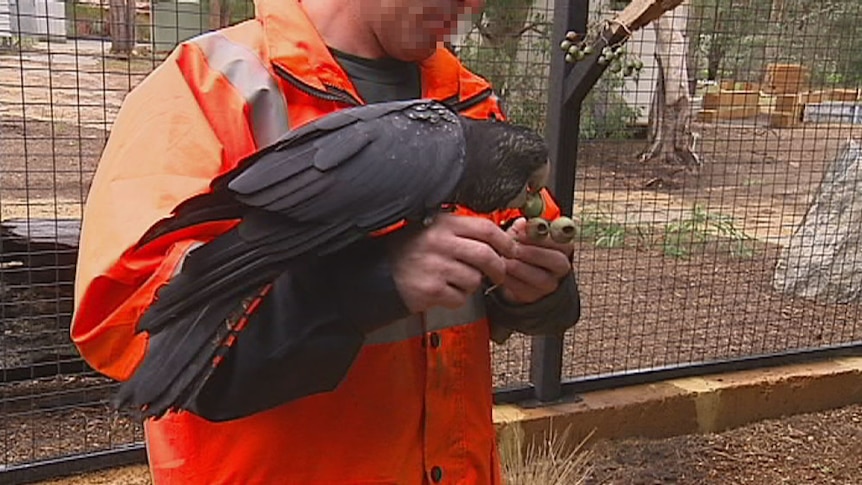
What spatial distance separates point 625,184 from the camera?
24.7ft

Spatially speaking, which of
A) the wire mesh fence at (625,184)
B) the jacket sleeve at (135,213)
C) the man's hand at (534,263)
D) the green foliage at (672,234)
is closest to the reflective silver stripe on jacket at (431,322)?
Result: the man's hand at (534,263)

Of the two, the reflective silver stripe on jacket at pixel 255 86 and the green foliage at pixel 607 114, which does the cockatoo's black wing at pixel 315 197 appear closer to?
the reflective silver stripe on jacket at pixel 255 86

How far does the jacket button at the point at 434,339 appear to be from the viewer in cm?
119

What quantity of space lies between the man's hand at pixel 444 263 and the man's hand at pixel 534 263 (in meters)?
0.10

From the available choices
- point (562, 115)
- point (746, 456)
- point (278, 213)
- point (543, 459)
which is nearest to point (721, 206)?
point (746, 456)

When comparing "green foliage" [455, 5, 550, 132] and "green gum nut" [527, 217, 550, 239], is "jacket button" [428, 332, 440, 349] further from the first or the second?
"green foliage" [455, 5, 550, 132]

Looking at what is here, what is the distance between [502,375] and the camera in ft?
12.4

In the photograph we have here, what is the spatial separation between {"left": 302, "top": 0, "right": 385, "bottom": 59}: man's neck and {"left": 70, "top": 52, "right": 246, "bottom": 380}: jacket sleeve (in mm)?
218

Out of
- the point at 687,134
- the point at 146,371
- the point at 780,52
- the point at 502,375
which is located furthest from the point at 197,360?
the point at 687,134

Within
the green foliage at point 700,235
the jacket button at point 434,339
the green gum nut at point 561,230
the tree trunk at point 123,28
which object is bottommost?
the green foliage at point 700,235

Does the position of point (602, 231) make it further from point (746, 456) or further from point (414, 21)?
point (414, 21)

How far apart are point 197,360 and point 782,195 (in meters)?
7.45

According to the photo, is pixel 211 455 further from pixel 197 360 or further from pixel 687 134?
pixel 687 134

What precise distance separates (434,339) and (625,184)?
657 cm
